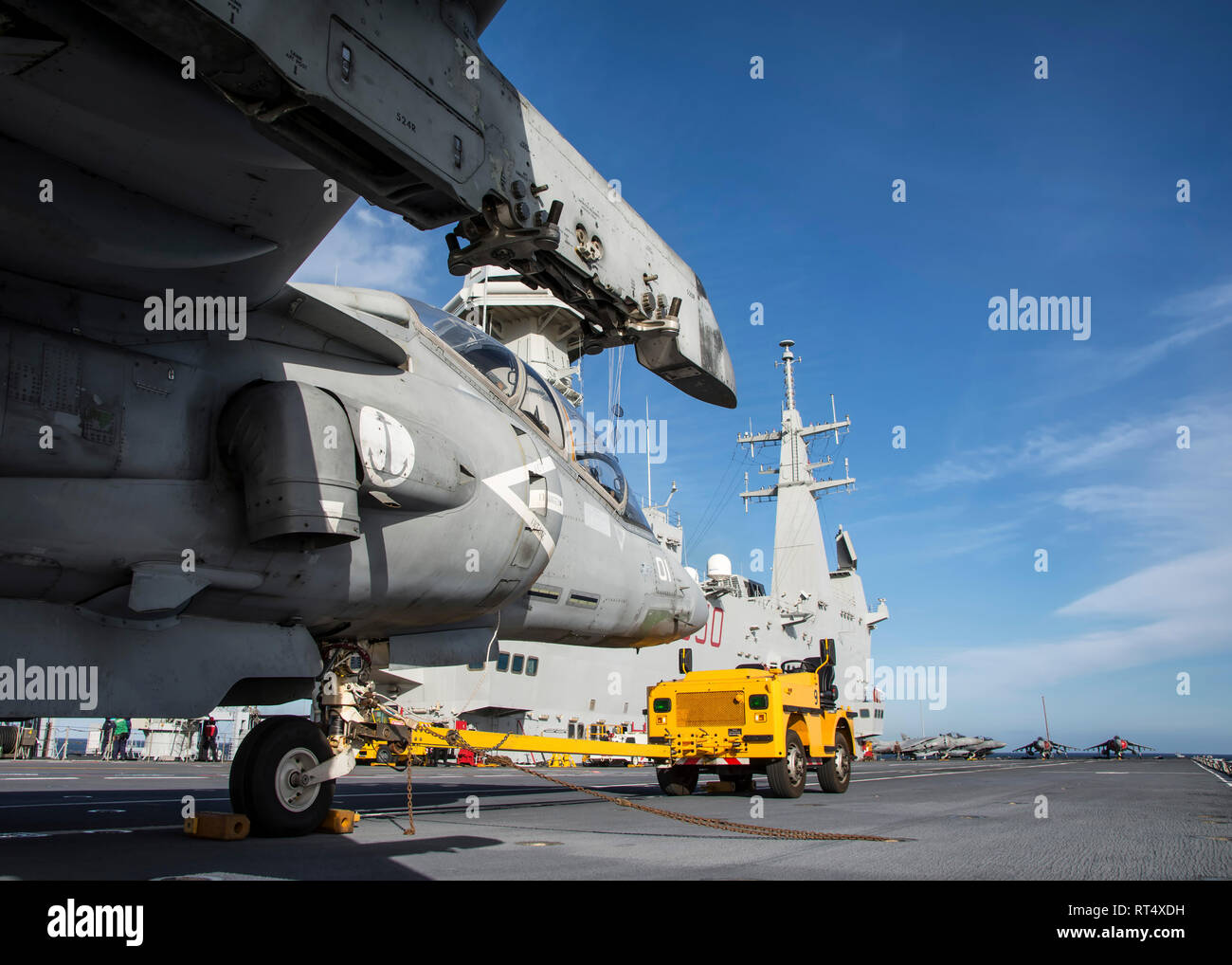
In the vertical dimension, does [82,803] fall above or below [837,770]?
above

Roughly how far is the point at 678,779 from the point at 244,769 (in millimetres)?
8280

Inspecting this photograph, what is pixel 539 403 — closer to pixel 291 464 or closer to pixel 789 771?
pixel 291 464

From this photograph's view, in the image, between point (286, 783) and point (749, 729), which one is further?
point (749, 729)

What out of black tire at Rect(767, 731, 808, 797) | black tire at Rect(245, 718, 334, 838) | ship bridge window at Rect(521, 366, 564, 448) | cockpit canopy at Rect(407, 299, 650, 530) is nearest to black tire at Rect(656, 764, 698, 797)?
black tire at Rect(767, 731, 808, 797)

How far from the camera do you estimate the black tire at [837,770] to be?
1354 cm

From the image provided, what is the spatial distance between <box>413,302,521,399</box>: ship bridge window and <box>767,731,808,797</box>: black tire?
23.0 feet

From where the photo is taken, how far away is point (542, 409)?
9.12m

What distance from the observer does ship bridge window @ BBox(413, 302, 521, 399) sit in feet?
26.8

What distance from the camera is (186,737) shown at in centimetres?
2653

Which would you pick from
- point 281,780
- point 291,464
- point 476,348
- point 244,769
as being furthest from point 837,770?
point 291,464

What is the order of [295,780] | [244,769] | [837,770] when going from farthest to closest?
[837,770]
[295,780]
[244,769]
